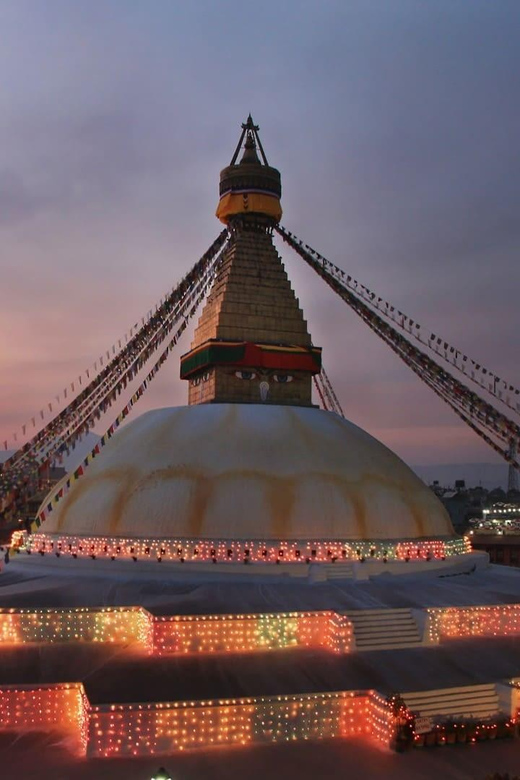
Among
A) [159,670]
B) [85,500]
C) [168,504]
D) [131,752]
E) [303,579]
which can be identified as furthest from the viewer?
[85,500]

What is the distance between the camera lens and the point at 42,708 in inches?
289

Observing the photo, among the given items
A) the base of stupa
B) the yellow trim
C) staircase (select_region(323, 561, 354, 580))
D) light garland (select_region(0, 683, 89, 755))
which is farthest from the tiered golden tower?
light garland (select_region(0, 683, 89, 755))

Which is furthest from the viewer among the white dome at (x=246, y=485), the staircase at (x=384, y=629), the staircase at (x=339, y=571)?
the white dome at (x=246, y=485)

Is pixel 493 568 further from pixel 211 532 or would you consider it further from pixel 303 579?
pixel 211 532

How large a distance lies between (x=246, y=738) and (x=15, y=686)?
2375 mm

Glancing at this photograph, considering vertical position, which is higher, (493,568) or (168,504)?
(168,504)

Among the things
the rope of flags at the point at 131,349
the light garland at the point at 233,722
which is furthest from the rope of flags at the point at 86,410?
the light garland at the point at 233,722

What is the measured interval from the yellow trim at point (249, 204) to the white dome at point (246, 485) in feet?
15.1

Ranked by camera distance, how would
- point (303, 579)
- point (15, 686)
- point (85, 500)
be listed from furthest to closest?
point (85, 500) → point (303, 579) → point (15, 686)

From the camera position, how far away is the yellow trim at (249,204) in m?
15.7

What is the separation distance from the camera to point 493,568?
13164 mm

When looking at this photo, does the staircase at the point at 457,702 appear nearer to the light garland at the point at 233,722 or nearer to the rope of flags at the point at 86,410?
the light garland at the point at 233,722

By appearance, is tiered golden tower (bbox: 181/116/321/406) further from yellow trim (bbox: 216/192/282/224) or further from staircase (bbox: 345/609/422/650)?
staircase (bbox: 345/609/422/650)

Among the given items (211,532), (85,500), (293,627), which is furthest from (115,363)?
(293,627)
